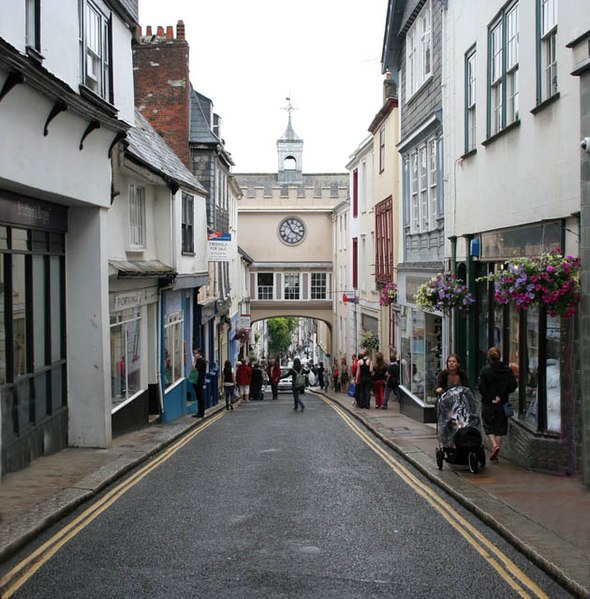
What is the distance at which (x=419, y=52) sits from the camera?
855 inches

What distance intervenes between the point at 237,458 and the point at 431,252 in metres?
9.30

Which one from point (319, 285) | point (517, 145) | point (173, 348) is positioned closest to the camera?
point (517, 145)

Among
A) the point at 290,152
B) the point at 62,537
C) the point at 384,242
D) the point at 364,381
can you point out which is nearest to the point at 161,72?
the point at 384,242

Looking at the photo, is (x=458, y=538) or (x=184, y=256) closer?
(x=458, y=538)

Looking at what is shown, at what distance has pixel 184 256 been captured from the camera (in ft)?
76.0

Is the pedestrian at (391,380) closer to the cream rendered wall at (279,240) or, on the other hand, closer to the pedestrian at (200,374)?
the pedestrian at (200,374)

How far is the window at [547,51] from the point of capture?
37.0 feet

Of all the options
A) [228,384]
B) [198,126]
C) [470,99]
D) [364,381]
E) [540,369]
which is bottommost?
[228,384]

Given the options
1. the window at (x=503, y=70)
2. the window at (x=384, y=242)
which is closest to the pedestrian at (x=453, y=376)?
the window at (x=503, y=70)

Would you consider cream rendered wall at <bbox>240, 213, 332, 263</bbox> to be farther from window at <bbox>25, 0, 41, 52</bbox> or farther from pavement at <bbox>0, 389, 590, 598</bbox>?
window at <bbox>25, 0, 41, 52</bbox>

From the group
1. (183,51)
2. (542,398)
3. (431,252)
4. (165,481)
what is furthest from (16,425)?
(183,51)

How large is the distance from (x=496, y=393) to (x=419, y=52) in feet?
41.1

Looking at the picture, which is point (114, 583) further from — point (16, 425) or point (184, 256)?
point (184, 256)

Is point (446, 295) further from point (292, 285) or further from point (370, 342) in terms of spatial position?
point (292, 285)
